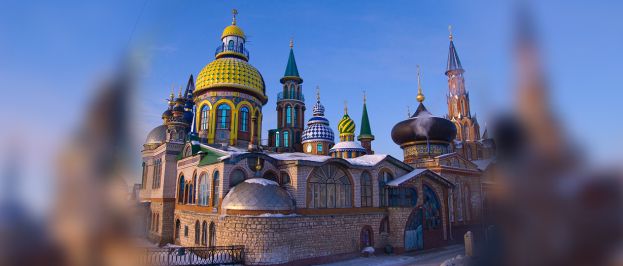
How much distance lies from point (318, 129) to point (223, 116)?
36.2 feet

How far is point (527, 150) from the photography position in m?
1.68

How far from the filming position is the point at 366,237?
21.0m

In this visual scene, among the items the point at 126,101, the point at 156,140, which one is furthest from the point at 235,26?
the point at 126,101

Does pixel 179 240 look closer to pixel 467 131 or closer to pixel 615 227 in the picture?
pixel 615 227

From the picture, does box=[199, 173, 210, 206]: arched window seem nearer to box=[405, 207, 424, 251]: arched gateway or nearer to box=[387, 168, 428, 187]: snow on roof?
box=[387, 168, 428, 187]: snow on roof

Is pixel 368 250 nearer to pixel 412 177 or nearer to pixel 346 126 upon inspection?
pixel 412 177

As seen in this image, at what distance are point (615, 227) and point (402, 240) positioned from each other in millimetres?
21113

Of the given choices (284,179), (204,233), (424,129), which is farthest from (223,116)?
(424,129)

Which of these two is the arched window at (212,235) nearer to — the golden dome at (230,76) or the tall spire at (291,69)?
the golden dome at (230,76)

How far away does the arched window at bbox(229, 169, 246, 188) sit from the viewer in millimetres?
18719

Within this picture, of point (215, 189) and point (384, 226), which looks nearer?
point (215, 189)

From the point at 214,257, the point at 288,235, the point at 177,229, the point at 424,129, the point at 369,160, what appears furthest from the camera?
the point at 424,129

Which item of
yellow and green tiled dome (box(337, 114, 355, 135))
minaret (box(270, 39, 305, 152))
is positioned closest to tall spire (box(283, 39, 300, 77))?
minaret (box(270, 39, 305, 152))

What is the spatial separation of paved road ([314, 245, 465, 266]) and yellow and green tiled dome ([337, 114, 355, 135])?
1743 centimetres
